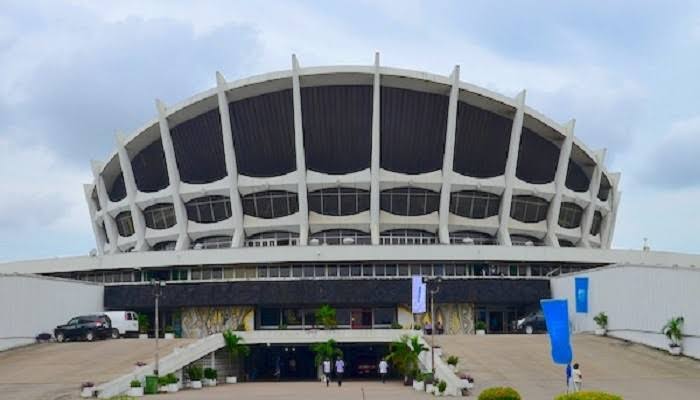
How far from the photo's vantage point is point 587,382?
34.5 metres

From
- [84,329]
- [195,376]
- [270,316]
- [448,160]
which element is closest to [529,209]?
[448,160]

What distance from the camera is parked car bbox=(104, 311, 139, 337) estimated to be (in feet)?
184

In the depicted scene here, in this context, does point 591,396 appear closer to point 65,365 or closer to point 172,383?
point 172,383

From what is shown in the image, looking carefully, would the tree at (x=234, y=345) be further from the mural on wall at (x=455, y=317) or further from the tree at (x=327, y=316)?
the mural on wall at (x=455, y=317)

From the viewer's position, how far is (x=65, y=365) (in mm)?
41688

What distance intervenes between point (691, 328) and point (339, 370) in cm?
1614

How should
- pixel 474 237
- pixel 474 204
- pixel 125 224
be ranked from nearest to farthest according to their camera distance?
pixel 474 204 < pixel 474 237 < pixel 125 224

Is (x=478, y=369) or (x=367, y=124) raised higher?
(x=367, y=124)

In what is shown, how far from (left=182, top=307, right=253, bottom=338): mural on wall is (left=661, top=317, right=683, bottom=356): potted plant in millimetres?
29861

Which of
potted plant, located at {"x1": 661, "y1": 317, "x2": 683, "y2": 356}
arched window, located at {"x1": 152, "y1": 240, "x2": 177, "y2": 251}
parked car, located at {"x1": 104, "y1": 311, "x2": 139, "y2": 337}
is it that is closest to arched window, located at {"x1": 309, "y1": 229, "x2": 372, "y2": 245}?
arched window, located at {"x1": 152, "y1": 240, "x2": 177, "y2": 251}

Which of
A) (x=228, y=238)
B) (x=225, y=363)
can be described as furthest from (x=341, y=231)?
(x=225, y=363)

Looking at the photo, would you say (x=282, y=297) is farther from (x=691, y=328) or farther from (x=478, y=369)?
(x=691, y=328)

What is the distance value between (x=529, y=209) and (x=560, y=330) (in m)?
46.5

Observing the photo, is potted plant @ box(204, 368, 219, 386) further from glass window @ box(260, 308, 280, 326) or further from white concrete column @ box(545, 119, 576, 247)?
white concrete column @ box(545, 119, 576, 247)
